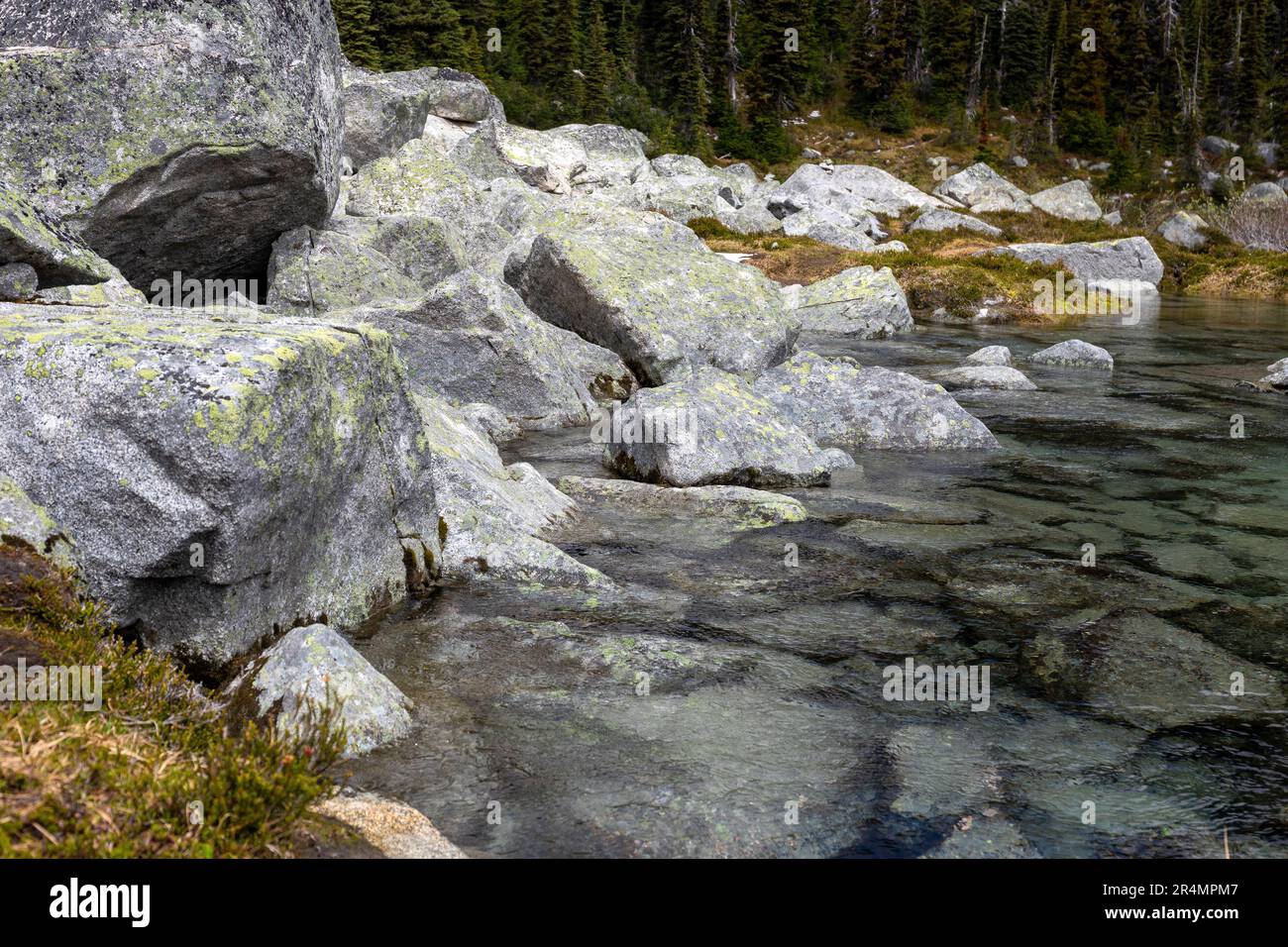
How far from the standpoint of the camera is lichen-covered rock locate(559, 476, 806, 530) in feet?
32.3

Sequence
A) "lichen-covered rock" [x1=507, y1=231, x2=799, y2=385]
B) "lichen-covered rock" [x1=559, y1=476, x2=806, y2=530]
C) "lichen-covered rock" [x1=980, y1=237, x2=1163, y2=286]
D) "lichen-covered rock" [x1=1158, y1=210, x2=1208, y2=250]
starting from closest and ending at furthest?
1. "lichen-covered rock" [x1=559, y1=476, x2=806, y2=530]
2. "lichen-covered rock" [x1=507, y1=231, x2=799, y2=385]
3. "lichen-covered rock" [x1=980, y1=237, x2=1163, y2=286]
4. "lichen-covered rock" [x1=1158, y1=210, x2=1208, y2=250]

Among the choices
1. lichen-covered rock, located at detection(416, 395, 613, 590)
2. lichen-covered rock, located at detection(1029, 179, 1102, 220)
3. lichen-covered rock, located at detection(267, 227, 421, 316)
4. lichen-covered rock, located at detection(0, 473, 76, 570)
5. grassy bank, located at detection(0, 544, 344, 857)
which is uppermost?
lichen-covered rock, located at detection(1029, 179, 1102, 220)

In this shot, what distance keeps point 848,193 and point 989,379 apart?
4568cm

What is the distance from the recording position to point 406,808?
177 inches

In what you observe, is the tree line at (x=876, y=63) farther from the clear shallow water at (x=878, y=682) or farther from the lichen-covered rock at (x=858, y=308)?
the clear shallow water at (x=878, y=682)

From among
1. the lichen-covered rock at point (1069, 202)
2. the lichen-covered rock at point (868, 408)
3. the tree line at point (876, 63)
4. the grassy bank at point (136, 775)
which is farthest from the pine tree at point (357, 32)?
the grassy bank at point (136, 775)

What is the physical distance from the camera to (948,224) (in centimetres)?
→ 5372

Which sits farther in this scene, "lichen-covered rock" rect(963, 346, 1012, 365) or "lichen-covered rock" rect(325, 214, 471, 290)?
"lichen-covered rock" rect(963, 346, 1012, 365)

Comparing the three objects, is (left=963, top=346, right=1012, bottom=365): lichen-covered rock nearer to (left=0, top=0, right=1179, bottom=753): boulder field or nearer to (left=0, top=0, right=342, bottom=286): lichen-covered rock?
(left=0, top=0, right=1179, bottom=753): boulder field

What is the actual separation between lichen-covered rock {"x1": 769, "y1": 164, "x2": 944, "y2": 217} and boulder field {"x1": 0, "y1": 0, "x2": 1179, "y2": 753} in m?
32.6

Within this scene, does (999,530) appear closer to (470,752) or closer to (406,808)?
(470,752)

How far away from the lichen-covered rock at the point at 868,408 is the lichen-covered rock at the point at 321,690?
29.5 feet

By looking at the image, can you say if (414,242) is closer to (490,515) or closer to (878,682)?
(490,515)

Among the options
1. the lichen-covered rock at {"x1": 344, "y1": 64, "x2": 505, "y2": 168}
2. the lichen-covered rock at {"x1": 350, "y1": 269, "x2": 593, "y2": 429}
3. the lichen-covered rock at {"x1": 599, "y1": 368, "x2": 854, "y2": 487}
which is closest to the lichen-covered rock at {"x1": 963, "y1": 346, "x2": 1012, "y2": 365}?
the lichen-covered rock at {"x1": 599, "y1": 368, "x2": 854, "y2": 487}
